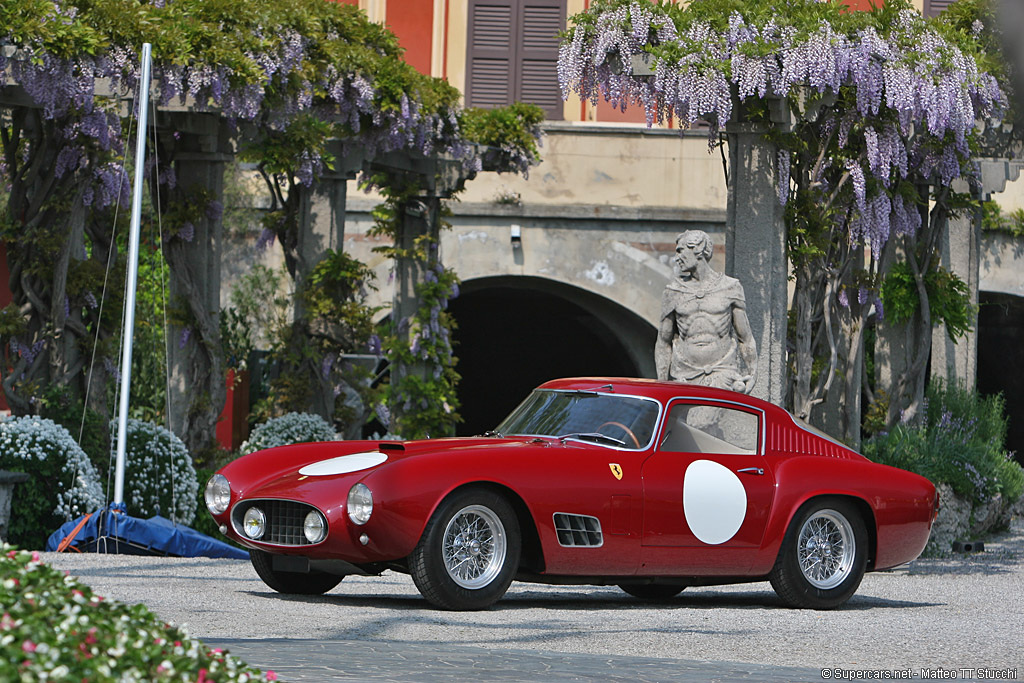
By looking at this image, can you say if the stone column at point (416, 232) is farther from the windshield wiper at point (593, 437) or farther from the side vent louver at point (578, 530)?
the side vent louver at point (578, 530)

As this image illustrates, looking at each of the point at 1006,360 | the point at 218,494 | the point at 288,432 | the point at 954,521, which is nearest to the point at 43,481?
the point at 218,494

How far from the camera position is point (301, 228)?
48.2ft

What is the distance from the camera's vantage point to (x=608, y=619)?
21.7ft

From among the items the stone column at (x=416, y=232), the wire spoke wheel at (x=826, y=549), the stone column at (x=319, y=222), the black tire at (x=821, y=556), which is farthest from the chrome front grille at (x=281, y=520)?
the stone column at (x=416, y=232)

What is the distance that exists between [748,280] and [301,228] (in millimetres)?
5676

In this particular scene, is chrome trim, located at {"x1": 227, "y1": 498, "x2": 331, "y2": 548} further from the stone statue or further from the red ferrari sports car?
the stone statue

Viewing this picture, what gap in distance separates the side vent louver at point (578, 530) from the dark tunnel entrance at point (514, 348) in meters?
13.5

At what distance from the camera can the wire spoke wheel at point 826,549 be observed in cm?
758

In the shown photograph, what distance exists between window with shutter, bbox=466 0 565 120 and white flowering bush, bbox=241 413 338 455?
6.07m

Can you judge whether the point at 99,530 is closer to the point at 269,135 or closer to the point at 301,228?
the point at 269,135

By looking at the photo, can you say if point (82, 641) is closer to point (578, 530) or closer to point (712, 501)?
point (578, 530)

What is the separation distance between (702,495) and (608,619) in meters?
0.92

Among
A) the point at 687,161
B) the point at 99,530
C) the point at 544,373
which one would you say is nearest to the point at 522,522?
the point at 99,530

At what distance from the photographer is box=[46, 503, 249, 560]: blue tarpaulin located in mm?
9102
